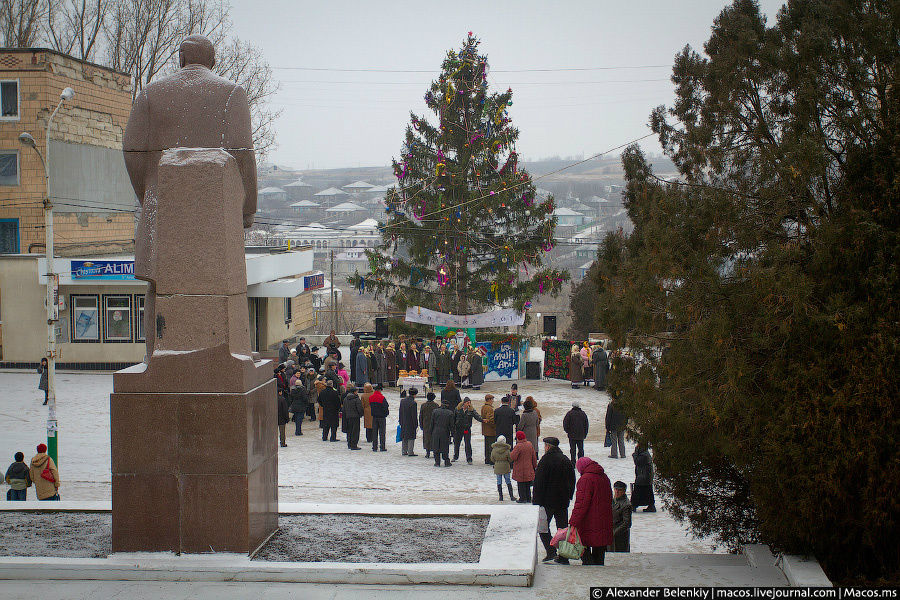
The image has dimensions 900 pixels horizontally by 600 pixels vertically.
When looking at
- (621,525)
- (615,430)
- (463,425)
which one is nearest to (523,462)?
(621,525)

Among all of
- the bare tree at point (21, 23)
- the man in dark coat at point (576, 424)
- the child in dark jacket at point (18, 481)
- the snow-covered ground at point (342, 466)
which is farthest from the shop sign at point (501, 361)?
the bare tree at point (21, 23)

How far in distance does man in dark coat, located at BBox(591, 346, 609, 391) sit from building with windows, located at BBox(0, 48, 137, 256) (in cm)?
1928

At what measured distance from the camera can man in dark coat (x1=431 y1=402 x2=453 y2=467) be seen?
1630cm

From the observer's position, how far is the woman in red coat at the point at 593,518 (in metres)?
8.48

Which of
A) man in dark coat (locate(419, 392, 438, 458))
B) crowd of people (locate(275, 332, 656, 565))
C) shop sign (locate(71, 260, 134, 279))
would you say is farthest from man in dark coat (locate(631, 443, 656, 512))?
shop sign (locate(71, 260, 134, 279))

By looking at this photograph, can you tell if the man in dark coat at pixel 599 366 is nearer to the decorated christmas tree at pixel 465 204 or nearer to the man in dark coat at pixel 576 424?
the decorated christmas tree at pixel 465 204

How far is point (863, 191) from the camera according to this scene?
273 inches

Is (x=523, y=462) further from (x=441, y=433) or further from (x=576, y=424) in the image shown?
(x=441, y=433)

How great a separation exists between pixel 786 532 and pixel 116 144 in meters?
32.5

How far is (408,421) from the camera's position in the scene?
1733 cm

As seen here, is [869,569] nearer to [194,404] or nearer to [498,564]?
[498,564]

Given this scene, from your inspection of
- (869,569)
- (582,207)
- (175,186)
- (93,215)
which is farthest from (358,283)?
(582,207)

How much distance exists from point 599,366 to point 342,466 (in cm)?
1143

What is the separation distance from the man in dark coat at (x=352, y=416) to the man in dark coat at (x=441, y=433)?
2.15 metres
